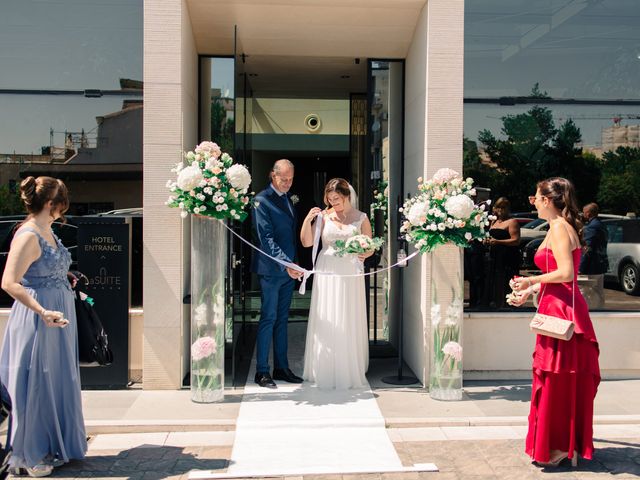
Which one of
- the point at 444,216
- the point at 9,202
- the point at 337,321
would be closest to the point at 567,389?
the point at 444,216

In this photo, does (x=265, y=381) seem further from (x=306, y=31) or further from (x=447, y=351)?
(x=306, y=31)

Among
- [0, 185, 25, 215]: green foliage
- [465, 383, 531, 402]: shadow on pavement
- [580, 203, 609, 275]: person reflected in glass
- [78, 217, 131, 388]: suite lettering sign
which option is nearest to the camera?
[465, 383, 531, 402]: shadow on pavement

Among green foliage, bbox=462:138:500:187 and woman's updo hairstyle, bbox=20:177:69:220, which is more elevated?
green foliage, bbox=462:138:500:187

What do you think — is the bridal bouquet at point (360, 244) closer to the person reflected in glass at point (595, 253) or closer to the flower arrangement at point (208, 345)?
the flower arrangement at point (208, 345)

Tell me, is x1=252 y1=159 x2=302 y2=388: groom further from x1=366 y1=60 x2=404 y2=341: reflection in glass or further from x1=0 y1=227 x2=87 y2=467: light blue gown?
x1=0 y1=227 x2=87 y2=467: light blue gown

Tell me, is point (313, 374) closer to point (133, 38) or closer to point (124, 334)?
point (124, 334)

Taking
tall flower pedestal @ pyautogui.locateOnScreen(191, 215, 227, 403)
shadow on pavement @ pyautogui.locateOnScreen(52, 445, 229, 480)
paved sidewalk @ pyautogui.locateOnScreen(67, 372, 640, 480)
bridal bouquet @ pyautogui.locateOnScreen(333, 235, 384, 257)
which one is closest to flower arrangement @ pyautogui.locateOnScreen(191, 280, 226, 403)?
tall flower pedestal @ pyautogui.locateOnScreen(191, 215, 227, 403)

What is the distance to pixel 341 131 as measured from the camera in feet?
37.4

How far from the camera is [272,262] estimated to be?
22.7 ft

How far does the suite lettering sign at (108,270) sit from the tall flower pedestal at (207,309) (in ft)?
2.78

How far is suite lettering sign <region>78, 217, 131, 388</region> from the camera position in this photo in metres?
6.86

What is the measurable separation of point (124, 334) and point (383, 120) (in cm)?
371

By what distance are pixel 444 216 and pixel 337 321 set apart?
1570mm

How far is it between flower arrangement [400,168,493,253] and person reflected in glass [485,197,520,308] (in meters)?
1.21
